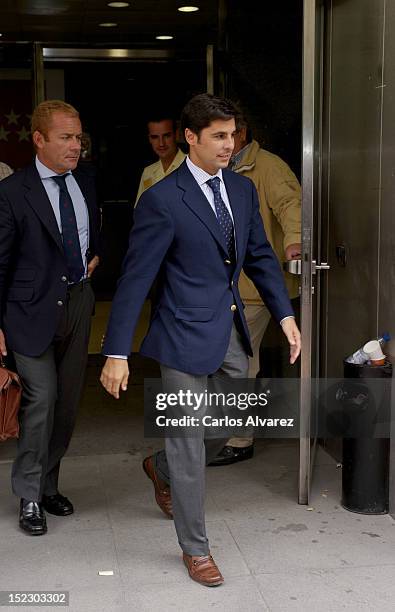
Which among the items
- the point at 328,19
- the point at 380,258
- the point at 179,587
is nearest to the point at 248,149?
the point at 328,19

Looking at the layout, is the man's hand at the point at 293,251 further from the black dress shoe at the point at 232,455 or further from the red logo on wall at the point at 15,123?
the red logo on wall at the point at 15,123

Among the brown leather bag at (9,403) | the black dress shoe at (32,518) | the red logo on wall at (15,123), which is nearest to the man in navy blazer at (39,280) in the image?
the black dress shoe at (32,518)

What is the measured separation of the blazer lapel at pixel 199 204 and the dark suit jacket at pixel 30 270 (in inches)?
28.2

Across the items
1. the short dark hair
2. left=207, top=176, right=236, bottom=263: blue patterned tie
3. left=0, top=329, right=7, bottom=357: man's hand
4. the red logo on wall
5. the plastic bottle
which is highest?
the red logo on wall

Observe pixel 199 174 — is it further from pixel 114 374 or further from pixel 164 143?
pixel 164 143

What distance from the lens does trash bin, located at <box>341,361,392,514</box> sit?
12.7 ft

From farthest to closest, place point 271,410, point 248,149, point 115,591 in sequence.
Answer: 1. point 271,410
2. point 248,149
3. point 115,591

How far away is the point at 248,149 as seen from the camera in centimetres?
470

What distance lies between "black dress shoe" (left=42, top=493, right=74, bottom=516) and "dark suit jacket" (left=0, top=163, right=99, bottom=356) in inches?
30.0

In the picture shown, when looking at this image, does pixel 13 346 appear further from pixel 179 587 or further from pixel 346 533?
pixel 346 533

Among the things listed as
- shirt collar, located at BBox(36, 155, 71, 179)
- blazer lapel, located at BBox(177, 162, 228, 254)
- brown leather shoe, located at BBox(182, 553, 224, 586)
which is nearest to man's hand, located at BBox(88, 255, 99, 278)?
shirt collar, located at BBox(36, 155, 71, 179)

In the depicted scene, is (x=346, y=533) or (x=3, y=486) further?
(x=3, y=486)

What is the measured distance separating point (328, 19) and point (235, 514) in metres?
2.64

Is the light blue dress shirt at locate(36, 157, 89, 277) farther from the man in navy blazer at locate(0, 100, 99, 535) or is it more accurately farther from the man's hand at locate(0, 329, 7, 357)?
the man's hand at locate(0, 329, 7, 357)
